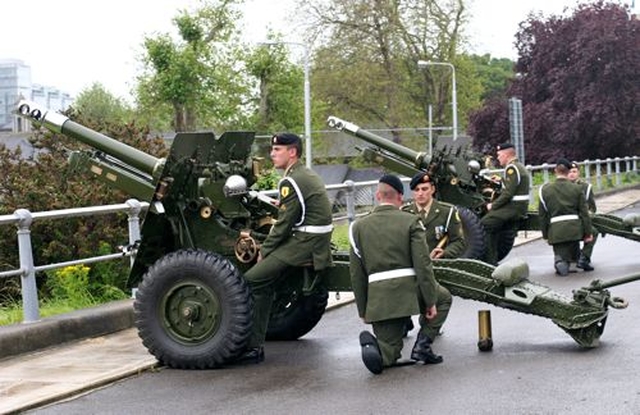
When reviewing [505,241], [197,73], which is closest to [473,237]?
[505,241]

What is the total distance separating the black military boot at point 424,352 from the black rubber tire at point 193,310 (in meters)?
1.32

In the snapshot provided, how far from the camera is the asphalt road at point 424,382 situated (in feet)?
26.3

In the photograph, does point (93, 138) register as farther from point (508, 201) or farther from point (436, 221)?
point (508, 201)

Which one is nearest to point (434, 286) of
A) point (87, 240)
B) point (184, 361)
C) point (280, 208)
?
point (280, 208)

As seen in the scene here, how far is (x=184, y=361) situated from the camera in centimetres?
973

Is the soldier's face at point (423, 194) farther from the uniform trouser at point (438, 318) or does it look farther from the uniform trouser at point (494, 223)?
the uniform trouser at point (494, 223)

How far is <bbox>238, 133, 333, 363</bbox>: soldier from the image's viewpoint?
32.2 feet

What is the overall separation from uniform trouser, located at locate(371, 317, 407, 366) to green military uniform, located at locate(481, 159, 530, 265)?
6.92 meters

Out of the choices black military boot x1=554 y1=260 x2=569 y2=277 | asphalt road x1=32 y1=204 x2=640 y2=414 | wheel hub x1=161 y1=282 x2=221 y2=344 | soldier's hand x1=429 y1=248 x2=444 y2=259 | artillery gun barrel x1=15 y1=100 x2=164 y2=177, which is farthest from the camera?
black military boot x1=554 y1=260 x2=569 y2=277

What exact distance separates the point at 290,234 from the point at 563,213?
721 cm

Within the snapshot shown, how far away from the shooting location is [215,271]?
969 centimetres

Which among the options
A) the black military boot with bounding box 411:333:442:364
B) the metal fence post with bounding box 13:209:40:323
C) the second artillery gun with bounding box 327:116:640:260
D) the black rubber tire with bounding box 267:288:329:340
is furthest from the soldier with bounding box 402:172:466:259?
the second artillery gun with bounding box 327:116:640:260

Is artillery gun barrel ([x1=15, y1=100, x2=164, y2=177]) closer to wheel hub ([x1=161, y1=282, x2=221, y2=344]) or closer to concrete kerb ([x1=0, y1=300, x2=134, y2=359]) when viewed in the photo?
wheel hub ([x1=161, y1=282, x2=221, y2=344])

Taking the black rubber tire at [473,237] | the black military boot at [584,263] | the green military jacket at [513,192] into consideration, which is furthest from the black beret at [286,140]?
the black military boot at [584,263]
